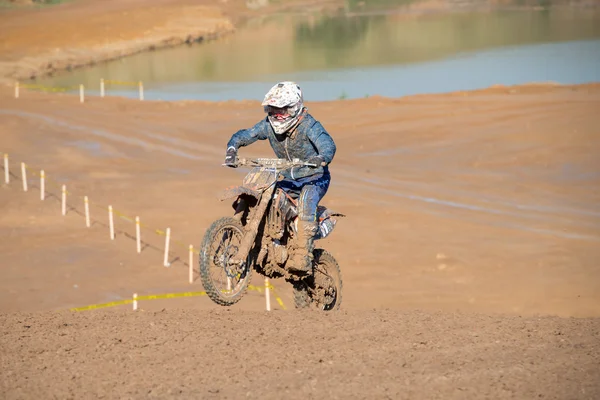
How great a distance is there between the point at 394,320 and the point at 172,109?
34.2 metres

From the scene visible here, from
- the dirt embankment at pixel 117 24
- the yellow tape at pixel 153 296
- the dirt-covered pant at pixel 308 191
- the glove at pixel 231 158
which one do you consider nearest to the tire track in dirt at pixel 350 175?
the yellow tape at pixel 153 296

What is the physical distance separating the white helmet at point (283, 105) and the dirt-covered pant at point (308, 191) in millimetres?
675

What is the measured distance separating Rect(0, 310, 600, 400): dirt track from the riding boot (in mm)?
661

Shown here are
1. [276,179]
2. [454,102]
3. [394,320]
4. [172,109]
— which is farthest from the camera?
[172,109]

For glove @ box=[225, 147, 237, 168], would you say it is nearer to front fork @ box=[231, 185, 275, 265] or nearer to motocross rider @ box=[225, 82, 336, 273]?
motocross rider @ box=[225, 82, 336, 273]

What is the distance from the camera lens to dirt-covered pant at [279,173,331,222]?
1146cm

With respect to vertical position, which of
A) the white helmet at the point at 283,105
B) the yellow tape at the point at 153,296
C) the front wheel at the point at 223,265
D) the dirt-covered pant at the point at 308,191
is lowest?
the yellow tape at the point at 153,296

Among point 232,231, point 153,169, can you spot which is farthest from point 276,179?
point 153,169

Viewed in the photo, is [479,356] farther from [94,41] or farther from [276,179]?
[94,41]

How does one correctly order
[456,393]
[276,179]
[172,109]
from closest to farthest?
[456,393], [276,179], [172,109]

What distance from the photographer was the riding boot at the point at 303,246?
1145cm

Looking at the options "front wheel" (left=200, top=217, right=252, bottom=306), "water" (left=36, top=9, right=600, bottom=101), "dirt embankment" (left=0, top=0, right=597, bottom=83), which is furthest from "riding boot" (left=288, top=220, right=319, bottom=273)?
"dirt embankment" (left=0, top=0, right=597, bottom=83)

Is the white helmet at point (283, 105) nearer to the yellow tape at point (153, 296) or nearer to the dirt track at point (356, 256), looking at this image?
the dirt track at point (356, 256)

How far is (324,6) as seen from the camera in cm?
8956
